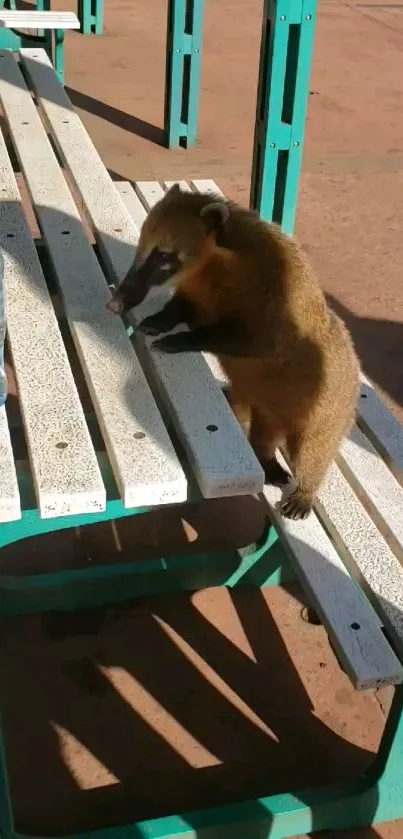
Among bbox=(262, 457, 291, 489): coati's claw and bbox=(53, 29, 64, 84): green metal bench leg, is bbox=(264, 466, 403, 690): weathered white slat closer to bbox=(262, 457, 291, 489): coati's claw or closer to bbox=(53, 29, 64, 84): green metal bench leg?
bbox=(262, 457, 291, 489): coati's claw

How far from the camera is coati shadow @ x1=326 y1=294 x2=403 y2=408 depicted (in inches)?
147

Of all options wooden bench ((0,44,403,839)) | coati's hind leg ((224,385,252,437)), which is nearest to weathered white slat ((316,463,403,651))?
wooden bench ((0,44,403,839))

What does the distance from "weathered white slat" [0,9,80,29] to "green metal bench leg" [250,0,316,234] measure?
1.30 m

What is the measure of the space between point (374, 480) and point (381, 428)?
0.23 meters

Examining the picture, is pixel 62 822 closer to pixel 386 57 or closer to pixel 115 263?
pixel 115 263

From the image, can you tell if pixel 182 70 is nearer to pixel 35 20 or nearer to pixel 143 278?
pixel 35 20

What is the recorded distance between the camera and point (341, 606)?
185cm

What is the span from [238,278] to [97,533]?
1.16 m

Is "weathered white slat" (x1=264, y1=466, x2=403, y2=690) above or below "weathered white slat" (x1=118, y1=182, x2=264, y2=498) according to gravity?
below

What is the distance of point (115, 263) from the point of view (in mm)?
2289

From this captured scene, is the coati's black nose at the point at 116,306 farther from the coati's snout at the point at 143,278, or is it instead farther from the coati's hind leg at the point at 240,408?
the coati's hind leg at the point at 240,408

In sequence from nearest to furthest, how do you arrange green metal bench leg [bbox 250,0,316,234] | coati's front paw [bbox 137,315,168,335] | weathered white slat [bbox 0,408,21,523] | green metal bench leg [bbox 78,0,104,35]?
weathered white slat [bbox 0,408,21,523]
coati's front paw [bbox 137,315,168,335]
green metal bench leg [bbox 250,0,316,234]
green metal bench leg [bbox 78,0,104,35]

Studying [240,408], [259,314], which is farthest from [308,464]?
[259,314]

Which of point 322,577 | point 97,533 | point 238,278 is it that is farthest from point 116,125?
point 322,577
